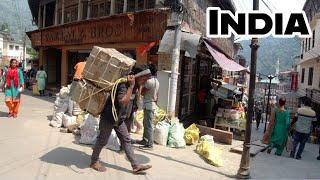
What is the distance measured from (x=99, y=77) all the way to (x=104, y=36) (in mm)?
8786

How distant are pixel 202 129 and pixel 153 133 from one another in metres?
2.07

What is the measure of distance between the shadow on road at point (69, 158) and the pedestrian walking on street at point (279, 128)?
5.03 metres

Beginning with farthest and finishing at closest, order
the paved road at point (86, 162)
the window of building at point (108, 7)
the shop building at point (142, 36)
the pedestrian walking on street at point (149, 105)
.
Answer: the window of building at point (108, 7), the shop building at point (142, 36), the pedestrian walking on street at point (149, 105), the paved road at point (86, 162)

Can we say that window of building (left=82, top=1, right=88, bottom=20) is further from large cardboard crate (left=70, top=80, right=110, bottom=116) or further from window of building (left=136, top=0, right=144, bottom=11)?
large cardboard crate (left=70, top=80, right=110, bottom=116)

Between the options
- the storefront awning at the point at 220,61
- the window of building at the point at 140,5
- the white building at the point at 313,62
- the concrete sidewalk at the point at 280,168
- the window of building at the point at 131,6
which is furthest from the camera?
the white building at the point at 313,62

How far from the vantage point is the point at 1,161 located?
6.56 metres

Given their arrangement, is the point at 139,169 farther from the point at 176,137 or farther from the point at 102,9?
the point at 102,9

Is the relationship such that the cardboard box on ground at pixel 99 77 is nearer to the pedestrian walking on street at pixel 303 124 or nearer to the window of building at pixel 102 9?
the pedestrian walking on street at pixel 303 124

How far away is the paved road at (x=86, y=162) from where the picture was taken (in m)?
6.26

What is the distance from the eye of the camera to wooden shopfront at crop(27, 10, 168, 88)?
12.5 metres

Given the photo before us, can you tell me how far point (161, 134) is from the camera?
28.6 ft

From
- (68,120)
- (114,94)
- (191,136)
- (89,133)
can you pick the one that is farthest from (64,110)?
(114,94)

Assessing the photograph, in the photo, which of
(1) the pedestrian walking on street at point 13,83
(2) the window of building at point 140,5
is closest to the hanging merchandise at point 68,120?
(1) the pedestrian walking on street at point 13,83

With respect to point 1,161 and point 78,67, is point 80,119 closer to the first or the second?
point 78,67
